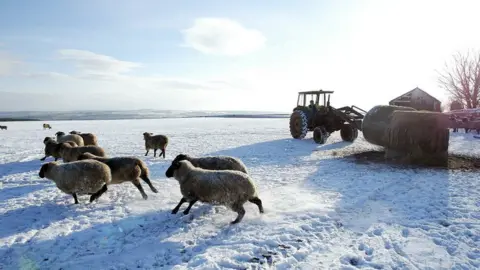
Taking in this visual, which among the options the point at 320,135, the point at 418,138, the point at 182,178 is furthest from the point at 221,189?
the point at 320,135

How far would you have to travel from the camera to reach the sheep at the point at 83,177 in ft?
23.6

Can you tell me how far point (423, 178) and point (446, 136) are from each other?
169 inches

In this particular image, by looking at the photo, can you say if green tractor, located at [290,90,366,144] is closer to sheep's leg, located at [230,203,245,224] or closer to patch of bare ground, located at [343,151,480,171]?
patch of bare ground, located at [343,151,480,171]

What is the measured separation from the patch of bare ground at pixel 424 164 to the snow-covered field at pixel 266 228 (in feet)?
6.04

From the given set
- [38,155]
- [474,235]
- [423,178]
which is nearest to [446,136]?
[423,178]

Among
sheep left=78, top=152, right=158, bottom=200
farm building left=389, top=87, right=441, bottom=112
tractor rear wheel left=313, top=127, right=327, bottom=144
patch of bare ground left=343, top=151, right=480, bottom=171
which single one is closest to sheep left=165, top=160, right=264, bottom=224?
sheep left=78, top=152, right=158, bottom=200

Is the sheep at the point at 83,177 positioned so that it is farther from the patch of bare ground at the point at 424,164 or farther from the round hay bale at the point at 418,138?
the round hay bale at the point at 418,138

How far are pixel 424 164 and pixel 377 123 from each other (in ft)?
9.68

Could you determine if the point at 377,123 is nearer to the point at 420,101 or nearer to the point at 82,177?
the point at 82,177

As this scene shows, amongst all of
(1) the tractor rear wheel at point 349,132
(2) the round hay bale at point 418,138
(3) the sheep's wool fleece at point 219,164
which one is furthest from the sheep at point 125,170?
(1) the tractor rear wheel at point 349,132

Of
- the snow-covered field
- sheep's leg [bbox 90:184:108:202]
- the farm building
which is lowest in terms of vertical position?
the snow-covered field

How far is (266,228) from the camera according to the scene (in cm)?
591

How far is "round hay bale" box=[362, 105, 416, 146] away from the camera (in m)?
14.1

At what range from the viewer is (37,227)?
237 inches
